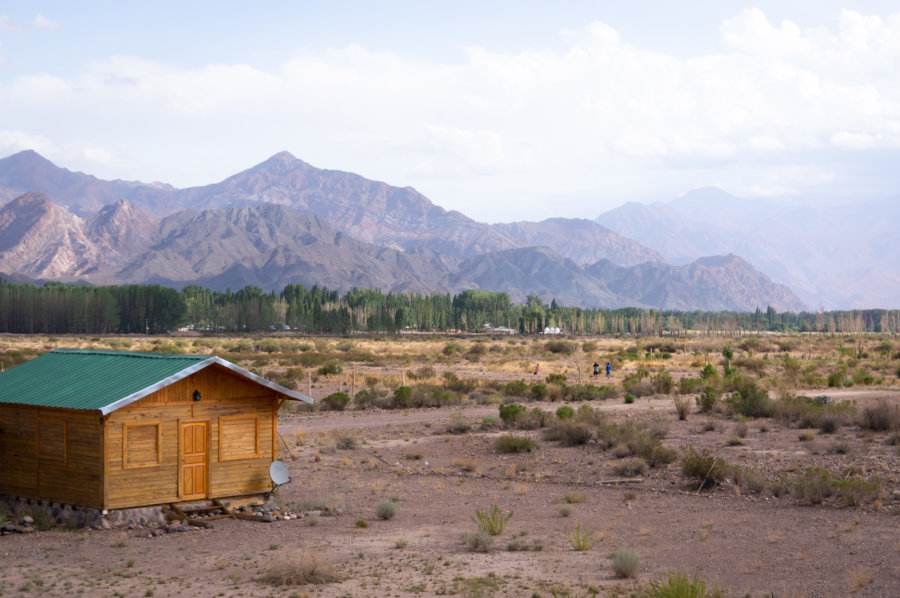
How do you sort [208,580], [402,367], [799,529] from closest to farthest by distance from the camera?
[208,580], [799,529], [402,367]

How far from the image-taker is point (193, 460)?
18625mm

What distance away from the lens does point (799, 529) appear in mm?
16797

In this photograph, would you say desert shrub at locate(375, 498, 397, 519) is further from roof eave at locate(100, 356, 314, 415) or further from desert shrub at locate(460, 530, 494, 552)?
roof eave at locate(100, 356, 314, 415)

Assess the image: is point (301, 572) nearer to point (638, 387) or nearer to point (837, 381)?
point (638, 387)

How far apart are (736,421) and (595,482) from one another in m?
9.76

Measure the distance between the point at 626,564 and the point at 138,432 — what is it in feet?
32.4

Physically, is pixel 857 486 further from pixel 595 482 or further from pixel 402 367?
pixel 402 367

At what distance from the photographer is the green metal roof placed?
17.6 metres

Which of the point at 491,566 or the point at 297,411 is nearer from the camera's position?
the point at 491,566

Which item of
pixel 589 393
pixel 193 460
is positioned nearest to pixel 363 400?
pixel 589 393

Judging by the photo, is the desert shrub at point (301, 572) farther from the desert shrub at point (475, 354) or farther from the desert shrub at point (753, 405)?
the desert shrub at point (475, 354)

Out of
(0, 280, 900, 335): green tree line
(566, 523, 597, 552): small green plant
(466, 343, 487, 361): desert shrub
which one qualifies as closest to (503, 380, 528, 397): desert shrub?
(566, 523, 597, 552): small green plant

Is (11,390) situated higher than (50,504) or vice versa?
(11,390)

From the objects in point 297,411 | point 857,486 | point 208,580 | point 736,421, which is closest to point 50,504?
point 208,580
